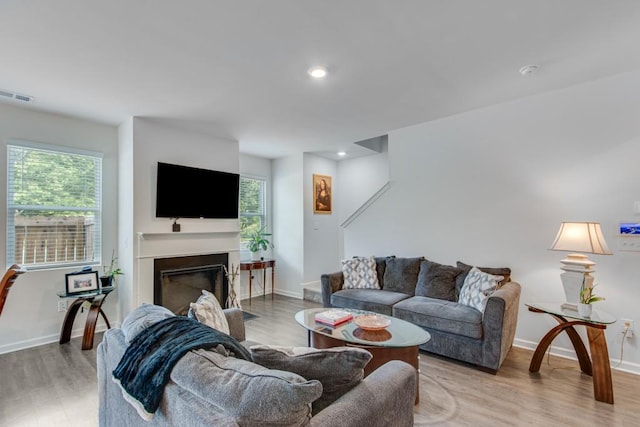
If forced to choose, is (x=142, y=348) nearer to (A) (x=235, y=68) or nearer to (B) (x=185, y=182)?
(A) (x=235, y=68)

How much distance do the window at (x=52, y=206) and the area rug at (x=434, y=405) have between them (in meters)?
3.90

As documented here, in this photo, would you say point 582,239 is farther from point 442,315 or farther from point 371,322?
point 371,322

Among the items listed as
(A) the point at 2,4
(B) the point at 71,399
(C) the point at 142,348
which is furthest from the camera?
(B) the point at 71,399

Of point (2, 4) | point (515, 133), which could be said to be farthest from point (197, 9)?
point (515, 133)

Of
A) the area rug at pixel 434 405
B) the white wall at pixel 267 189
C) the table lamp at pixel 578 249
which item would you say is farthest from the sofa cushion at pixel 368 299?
the white wall at pixel 267 189

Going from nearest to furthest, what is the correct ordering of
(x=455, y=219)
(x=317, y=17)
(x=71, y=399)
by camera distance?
(x=317, y=17) < (x=71, y=399) < (x=455, y=219)

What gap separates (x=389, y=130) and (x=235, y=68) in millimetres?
2391

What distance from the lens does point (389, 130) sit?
14.0 ft

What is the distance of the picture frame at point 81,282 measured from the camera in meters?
3.34

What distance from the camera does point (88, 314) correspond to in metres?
3.33

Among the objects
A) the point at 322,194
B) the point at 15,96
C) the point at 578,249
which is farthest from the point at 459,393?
the point at 15,96

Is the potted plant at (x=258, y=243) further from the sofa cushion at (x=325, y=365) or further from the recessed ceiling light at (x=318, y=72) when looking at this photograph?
the sofa cushion at (x=325, y=365)

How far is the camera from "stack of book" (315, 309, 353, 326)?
248 cm

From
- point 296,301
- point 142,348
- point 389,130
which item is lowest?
point 296,301
